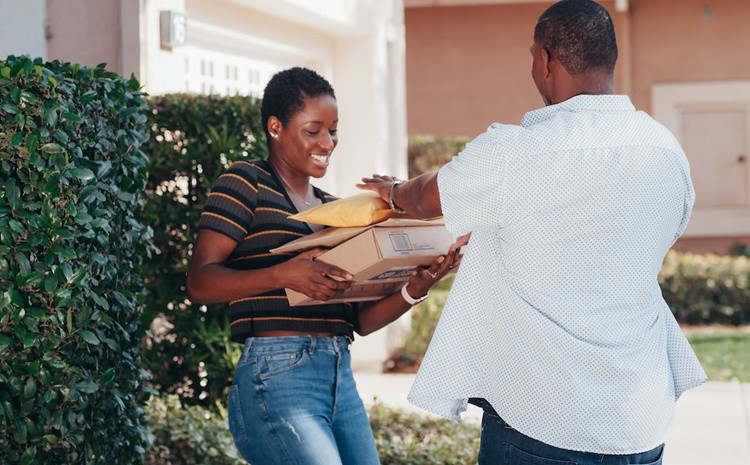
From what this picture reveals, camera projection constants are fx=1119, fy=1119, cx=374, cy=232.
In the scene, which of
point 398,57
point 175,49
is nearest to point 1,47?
point 175,49

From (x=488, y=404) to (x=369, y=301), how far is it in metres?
0.84

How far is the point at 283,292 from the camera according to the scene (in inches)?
135

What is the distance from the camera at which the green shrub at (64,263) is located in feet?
11.3

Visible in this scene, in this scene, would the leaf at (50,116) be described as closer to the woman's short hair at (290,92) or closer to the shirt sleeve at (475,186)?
the woman's short hair at (290,92)

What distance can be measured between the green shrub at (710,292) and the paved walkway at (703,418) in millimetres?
3770

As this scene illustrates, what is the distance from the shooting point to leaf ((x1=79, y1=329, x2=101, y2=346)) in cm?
365

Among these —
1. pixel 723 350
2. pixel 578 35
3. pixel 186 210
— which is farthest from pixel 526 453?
pixel 723 350

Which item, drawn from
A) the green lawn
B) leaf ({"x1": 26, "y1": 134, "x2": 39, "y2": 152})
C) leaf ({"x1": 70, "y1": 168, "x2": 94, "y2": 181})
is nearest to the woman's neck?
leaf ({"x1": 70, "y1": 168, "x2": 94, "y2": 181})

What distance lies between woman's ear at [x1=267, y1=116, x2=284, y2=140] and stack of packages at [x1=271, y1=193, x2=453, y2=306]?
1.10 feet

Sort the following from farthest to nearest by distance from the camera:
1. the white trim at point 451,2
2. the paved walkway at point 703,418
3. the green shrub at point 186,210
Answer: the white trim at point 451,2
the paved walkway at point 703,418
the green shrub at point 186,210

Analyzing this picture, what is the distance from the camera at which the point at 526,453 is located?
2852 millimetres

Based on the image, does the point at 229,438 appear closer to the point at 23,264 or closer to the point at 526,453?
the point at 23,264

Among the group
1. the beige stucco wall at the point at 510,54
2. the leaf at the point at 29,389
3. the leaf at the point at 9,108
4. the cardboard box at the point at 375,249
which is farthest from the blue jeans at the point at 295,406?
the beige stucco wall at the point at 510,54

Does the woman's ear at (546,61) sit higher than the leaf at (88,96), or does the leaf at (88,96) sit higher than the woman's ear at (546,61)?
the leaf at (88,96)
